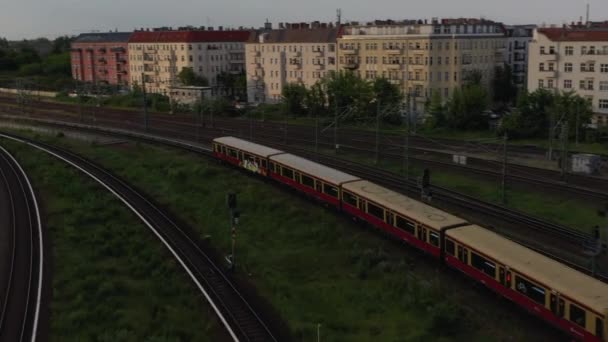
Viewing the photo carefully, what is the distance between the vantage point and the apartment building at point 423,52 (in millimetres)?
84125

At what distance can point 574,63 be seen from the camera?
73438mm

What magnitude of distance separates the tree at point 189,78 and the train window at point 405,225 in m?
87.3

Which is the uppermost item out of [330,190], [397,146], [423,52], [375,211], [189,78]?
[423,52]

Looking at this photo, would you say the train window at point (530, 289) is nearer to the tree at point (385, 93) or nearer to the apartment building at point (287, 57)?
the tree at point (385, 93)

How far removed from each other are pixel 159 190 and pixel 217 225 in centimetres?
1095

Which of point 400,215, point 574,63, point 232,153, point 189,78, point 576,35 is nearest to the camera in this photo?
point 400,215

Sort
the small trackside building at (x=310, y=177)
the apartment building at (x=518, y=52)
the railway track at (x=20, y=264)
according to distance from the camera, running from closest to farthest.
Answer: the railway track at (x=20, y=264), the small trackside building at (x=310, y=177), the apartment building at (x=518, y=52)

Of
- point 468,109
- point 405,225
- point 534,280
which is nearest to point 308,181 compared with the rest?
point 405,225

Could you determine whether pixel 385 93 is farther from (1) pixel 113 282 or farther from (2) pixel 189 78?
(1) pixel 113 282

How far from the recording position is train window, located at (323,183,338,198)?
113 feet

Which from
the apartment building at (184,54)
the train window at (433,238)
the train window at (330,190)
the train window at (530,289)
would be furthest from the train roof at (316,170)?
the apartment building at (184,54)

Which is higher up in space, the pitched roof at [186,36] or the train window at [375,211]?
the pitched roof at [186,36]

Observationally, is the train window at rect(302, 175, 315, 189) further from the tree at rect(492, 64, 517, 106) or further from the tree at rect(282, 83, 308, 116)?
the tree at rect(492, 64, 517, 106)

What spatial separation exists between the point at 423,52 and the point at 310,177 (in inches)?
2043
